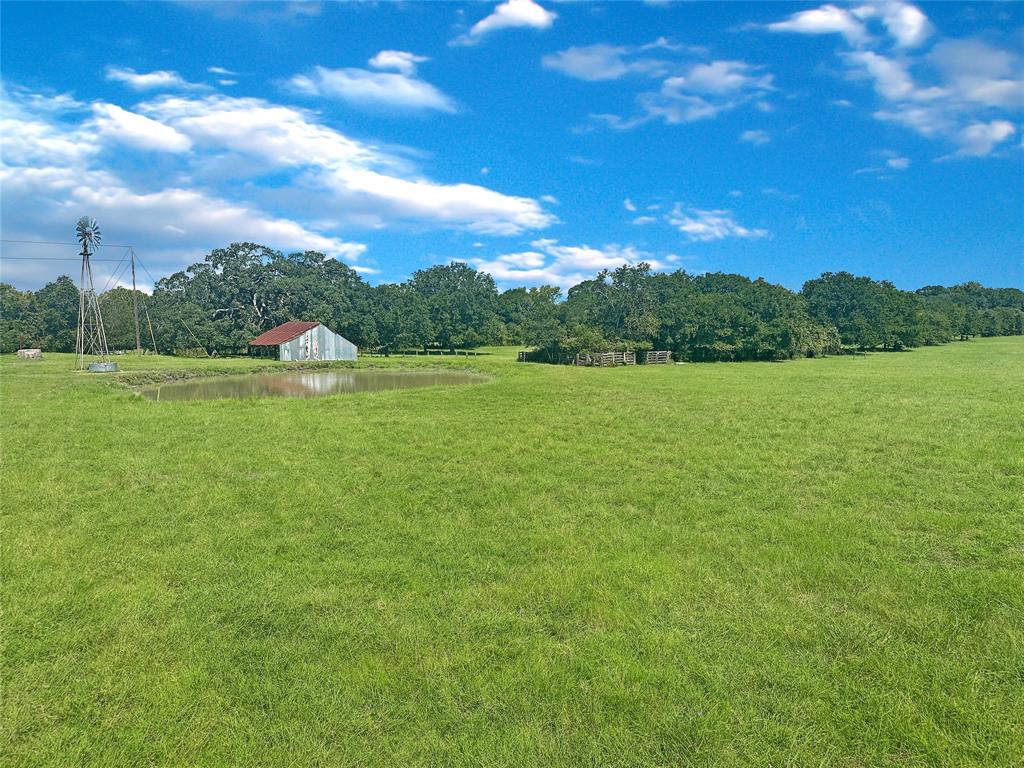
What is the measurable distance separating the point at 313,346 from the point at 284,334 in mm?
5157

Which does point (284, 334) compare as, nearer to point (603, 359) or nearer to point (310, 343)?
point (310, 343)

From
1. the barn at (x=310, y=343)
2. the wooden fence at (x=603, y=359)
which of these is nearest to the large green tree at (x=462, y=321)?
the barn at (x=310, y=343)

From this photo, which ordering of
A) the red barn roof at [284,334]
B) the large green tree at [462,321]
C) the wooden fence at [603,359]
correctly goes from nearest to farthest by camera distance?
the wooden fence at [603,359] → the red barn roof at [284,334] → the large green tree at [462,321]

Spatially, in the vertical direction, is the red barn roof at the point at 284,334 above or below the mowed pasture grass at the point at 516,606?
above

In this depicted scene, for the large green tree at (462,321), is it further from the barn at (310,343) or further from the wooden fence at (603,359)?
the wooden fence at (603,359)

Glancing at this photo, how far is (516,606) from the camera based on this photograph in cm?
634

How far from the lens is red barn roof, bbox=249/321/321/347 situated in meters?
64.4

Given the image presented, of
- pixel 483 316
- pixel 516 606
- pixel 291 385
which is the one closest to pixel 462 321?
pixel 483 316

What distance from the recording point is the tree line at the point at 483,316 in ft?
198

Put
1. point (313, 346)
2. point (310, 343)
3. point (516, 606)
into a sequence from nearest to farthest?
point (516, 606) < point (310, 343) < point (313, 346)

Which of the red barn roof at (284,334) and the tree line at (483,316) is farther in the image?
the red barn roof at (284,334)

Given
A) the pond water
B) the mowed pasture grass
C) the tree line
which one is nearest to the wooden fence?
the tree line

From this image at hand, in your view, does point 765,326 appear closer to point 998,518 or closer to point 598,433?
point 598,433

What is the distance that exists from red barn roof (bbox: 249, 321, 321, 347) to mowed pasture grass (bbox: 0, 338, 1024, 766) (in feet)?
174
